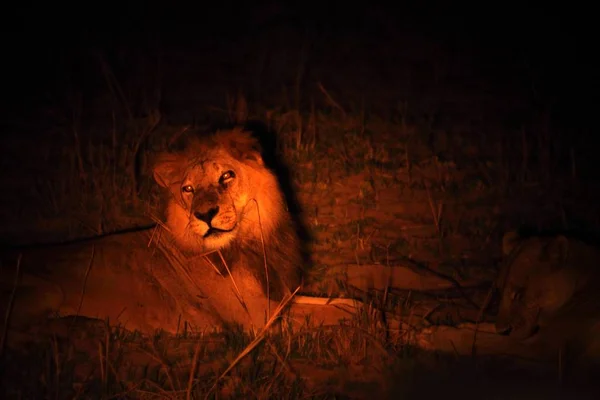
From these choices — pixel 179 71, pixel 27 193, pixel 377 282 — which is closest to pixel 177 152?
pixel 377 282

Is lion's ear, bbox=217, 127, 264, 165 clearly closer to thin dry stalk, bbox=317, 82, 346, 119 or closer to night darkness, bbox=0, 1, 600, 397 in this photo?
night darkness, bbox=0, 1, 600, 397

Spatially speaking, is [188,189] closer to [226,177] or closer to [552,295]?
[226,177]

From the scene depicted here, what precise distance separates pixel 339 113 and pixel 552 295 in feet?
14.5

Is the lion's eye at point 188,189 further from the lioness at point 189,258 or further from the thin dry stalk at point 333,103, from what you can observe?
the thin dry stalk at point 333,103

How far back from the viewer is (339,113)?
346 inches

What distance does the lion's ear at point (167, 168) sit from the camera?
5715 millimetres

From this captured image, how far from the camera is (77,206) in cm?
748

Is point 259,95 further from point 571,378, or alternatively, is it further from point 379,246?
point 571,378

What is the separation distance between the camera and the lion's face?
18.1 ft

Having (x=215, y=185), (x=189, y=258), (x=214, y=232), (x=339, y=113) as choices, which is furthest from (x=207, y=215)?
(x=339, y=113)

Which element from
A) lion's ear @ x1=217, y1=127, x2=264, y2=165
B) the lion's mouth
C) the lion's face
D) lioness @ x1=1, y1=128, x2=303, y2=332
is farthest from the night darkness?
the lion's mouth

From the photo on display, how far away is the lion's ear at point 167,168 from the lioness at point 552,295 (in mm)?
2409

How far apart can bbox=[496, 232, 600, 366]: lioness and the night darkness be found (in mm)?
720

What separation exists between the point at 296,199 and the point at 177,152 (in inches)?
69.8
